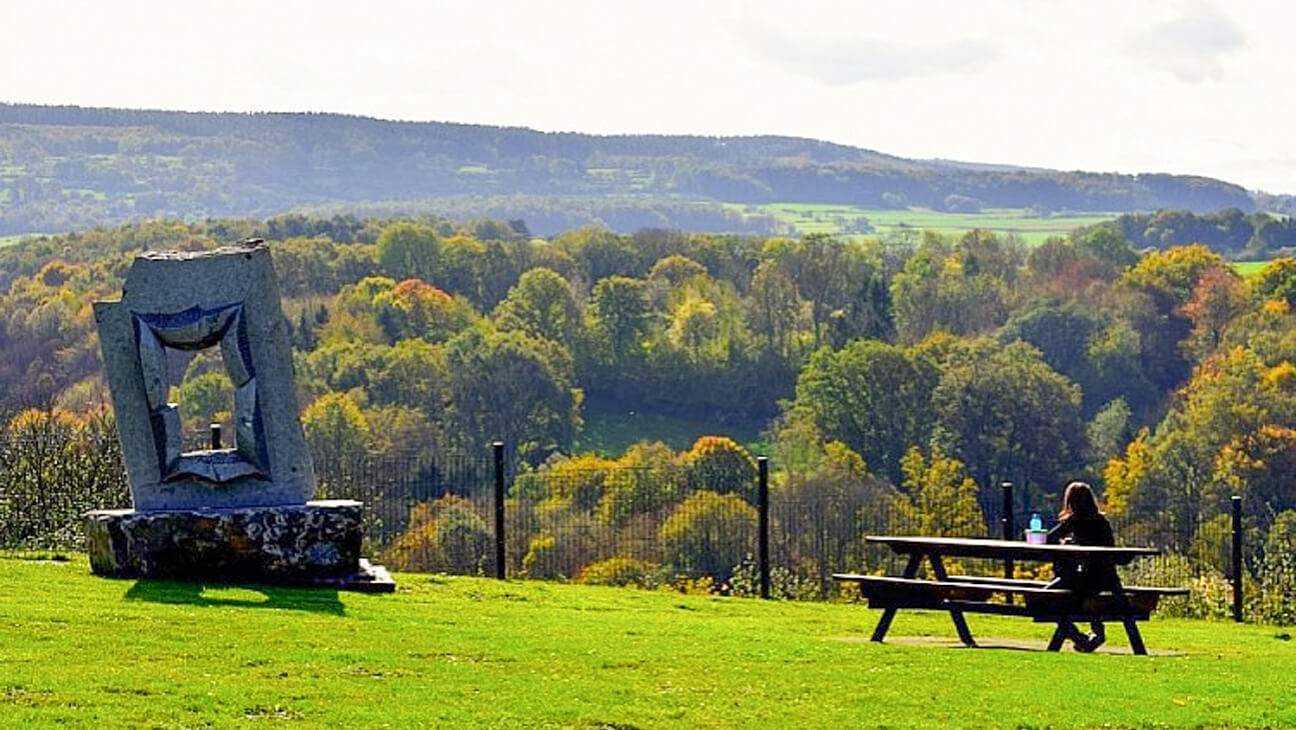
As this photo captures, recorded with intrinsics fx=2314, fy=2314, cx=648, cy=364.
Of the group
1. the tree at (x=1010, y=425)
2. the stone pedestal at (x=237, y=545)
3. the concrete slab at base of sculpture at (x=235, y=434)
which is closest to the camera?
the stone pedestal at (x=237, y=545)

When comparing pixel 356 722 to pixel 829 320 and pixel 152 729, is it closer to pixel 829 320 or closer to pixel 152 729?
pixel 152 729

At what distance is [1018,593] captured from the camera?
750 inches

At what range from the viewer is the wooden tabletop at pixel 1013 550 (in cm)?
1862

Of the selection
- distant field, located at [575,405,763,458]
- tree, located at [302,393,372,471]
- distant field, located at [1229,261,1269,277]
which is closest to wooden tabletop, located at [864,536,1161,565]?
tree, located at [302,393,372,471]

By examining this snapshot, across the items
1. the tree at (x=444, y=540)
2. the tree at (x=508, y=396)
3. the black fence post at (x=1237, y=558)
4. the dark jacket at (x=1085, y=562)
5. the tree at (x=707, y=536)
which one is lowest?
the tree at (x=508, y=396)

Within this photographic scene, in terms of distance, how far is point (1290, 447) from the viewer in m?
84.6

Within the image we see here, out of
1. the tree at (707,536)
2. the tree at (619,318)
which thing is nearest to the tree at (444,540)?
the tree at (707,536)

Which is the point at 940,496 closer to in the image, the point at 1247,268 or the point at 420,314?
the point at 420,314

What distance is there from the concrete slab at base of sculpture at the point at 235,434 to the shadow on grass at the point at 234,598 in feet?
1.75

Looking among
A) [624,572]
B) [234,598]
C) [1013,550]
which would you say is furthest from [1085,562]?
[624,572]

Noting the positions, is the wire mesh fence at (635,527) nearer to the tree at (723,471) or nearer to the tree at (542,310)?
the tree at (723,471)

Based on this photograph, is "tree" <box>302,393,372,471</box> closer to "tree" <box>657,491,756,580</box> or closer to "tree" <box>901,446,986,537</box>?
"tree" <box>901,446,986,537</box>

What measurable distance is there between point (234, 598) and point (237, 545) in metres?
1.62

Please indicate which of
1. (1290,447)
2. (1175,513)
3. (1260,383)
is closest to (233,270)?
(1175,513)
